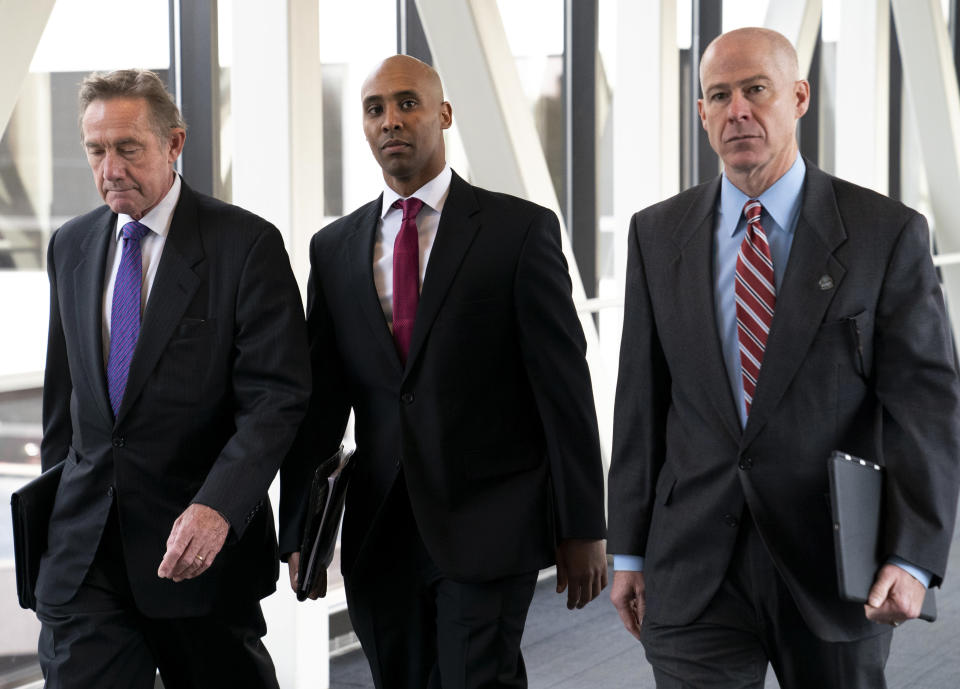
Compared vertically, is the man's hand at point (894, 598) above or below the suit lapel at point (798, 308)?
below

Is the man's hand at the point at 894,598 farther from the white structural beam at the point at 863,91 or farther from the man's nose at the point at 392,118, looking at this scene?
the white structural beam at the point at 863,91

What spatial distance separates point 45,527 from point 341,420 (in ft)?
2.12

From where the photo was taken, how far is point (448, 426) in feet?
9.05

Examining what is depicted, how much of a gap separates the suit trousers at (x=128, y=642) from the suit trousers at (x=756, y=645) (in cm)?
87

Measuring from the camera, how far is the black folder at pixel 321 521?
266 cm

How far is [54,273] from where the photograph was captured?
9.24 ft

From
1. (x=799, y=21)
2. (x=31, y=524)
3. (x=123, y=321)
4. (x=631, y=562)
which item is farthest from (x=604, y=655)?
(x=799, y=21)

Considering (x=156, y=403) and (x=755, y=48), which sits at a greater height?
(x=755, y=48)

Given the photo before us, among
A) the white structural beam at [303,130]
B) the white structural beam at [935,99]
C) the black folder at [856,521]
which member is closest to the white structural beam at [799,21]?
the white structural beam at [935,99]

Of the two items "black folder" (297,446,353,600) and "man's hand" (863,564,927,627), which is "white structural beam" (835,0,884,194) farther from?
"man's hand" (863,564,927,627)

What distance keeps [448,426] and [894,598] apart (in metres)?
0.96

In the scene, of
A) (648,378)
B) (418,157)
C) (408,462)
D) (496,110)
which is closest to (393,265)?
(418,157)

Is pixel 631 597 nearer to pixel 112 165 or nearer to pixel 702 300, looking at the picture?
pixel 702 300

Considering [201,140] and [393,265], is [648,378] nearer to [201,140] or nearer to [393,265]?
[393,265]
